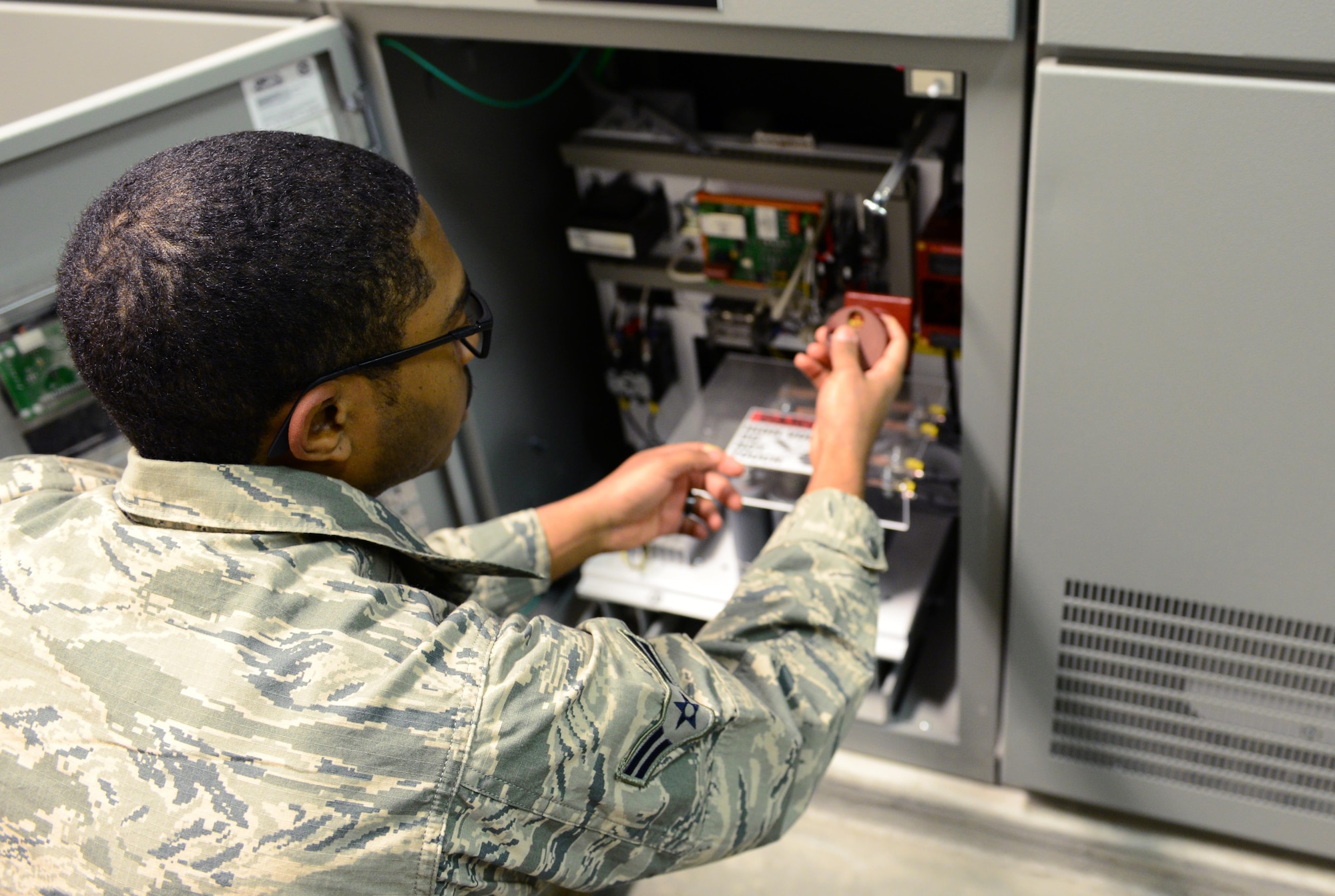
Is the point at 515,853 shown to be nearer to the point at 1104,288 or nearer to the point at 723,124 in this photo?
the point at 1104,288

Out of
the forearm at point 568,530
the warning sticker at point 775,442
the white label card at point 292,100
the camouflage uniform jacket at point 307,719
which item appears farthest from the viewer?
the warning sticker at point 775,442

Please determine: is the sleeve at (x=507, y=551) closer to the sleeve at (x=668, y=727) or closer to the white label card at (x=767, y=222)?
the sleeve at (x=668, y=727)

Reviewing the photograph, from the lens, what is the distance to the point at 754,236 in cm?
157

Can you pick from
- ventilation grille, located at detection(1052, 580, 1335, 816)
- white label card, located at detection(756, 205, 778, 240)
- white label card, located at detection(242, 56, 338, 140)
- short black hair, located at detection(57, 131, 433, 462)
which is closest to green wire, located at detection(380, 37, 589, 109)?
white label card, located at detection(242, 56, 338, 140)

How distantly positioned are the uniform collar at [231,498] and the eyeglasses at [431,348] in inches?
1.1

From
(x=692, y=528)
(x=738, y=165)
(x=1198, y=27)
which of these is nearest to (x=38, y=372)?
(x=692, y=528)

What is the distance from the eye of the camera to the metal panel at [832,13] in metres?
0.92

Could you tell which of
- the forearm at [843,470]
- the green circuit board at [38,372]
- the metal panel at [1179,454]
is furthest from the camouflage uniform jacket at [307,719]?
the metal panel at [1179,454]

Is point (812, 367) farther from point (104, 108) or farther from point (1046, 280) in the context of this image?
point (104, 108)

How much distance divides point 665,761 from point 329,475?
0.38m

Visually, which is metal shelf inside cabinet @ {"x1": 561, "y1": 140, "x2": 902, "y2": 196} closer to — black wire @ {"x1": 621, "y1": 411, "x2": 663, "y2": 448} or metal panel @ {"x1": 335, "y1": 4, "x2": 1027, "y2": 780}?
metal panel @ {"x1": 335, "y1": 4, "x2": 1027, "y2": 780}

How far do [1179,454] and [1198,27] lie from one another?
17.4 inches

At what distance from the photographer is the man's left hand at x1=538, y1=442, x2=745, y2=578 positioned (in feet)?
4.30

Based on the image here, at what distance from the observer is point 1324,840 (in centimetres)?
139
